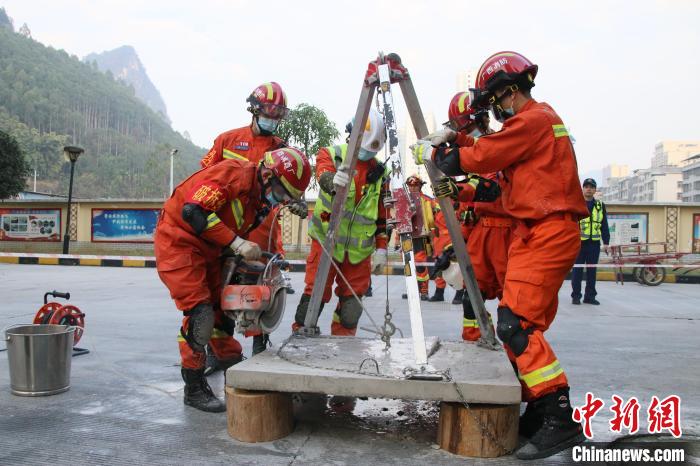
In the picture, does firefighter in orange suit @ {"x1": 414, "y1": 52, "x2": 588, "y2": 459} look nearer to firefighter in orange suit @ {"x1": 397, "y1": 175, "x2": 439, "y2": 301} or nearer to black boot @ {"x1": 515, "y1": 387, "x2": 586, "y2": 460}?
black boot @ {"x1": 515, "y1": 387, "x2": 586, "y2": 460}

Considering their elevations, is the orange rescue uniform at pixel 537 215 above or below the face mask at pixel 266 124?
below

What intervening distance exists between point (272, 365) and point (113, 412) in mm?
1092

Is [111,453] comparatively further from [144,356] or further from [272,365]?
[144,356]

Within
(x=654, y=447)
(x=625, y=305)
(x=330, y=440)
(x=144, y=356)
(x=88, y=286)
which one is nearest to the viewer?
(x=654, y=447)

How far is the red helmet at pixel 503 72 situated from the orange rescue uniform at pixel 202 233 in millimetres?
1462

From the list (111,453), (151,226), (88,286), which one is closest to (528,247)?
(111,453)

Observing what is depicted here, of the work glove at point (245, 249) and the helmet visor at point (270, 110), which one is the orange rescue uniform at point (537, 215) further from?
the helmet visor at point (270, 110)

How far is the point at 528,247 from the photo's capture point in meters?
2.91

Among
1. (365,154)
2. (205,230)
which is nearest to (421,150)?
(365,154)

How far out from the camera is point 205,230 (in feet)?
11.0

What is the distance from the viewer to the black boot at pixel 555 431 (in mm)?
2719

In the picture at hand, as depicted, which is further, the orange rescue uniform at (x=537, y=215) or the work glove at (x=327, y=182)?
the work glove at (x=327, y=182)

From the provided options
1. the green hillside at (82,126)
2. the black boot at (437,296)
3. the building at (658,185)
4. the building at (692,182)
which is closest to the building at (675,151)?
the building at (658,185)

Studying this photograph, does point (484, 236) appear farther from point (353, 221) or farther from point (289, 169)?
point (289, 169)
